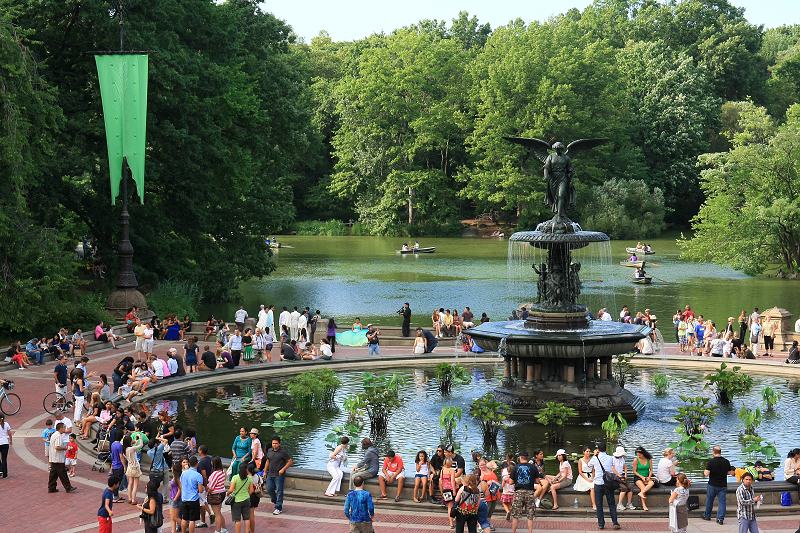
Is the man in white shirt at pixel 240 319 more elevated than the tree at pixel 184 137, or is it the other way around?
the tree at pixel 184 137

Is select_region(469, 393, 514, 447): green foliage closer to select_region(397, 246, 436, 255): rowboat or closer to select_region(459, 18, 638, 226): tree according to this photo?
select_region(397, 246, 436, 255): rowboat

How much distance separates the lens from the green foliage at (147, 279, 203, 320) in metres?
37.8

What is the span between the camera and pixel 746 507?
510 inches

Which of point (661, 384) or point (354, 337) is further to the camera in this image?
point (354, 337)

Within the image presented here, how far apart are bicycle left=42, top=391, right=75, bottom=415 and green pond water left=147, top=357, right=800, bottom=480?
2.16 metres

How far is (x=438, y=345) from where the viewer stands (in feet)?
107

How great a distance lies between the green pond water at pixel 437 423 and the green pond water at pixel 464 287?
15.7 m

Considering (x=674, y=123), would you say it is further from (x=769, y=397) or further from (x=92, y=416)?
(x=92, y=416)

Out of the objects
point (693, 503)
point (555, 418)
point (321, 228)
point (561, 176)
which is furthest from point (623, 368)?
point (321, 228)

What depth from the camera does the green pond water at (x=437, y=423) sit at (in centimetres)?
1847

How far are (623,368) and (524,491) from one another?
49.4ft

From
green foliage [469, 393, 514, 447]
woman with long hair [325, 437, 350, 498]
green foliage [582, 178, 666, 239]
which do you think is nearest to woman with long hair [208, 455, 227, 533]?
woman with long hair [325, 437, 350, 498]

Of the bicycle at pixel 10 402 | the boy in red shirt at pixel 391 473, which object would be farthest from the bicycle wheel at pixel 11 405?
the boy in red shirt at pixel 391 473

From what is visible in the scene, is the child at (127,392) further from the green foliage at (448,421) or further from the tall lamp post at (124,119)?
the tall lamp post at (124,119)
